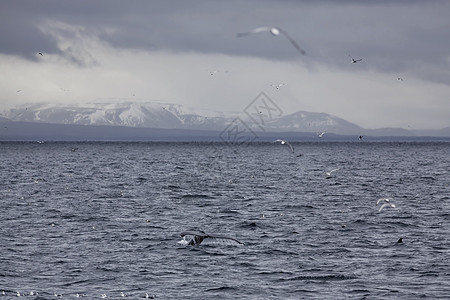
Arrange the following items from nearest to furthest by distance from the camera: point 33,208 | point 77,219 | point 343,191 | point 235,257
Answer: point 235,257
point 77,219
point 33,208
point 343,191

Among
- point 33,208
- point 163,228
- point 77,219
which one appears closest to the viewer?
point 163,228

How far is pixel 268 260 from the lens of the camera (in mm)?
32875

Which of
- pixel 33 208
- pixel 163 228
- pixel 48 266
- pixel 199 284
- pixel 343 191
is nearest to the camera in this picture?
pixel 199 284

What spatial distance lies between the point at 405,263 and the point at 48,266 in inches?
623

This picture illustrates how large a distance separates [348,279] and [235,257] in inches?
247

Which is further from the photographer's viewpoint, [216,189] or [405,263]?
[216,189]

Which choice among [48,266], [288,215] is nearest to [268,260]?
[48,266]

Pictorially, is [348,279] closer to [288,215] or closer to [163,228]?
[163,228]

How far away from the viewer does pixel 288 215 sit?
5025cm

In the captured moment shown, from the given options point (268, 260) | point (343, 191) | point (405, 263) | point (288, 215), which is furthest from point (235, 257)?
point (343, 191)

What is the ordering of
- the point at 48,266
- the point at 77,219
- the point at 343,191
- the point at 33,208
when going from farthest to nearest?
the point at 343,191 → the point at 33,208 → the point at 77,219 → the point at 48,266

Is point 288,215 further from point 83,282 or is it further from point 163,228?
point 83,282

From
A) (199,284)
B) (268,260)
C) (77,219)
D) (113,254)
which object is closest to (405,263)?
(268,260)

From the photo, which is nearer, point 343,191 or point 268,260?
point 268,260
